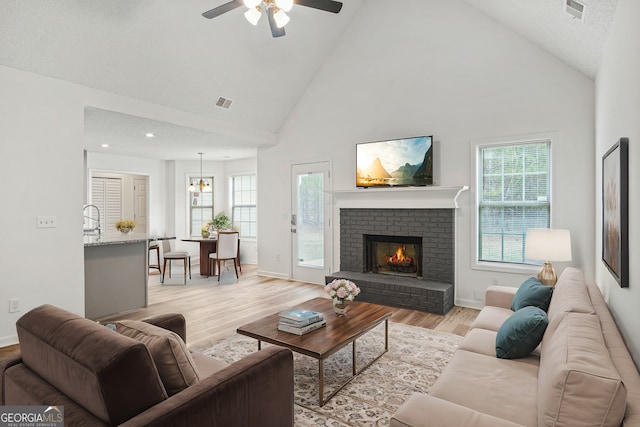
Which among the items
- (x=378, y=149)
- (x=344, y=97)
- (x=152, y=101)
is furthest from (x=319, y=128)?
(x=152, y=101)

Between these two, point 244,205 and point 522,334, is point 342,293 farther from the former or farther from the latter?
point 244,205

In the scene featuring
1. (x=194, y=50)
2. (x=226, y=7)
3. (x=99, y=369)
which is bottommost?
(x=99, y=369)

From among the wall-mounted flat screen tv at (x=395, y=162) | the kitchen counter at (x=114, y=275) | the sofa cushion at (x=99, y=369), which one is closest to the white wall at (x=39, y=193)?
the kitchen counter at (x=114, y=275)

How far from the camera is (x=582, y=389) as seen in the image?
3.95 ft

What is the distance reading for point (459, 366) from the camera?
2080mm

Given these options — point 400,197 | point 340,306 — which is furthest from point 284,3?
point 400,197

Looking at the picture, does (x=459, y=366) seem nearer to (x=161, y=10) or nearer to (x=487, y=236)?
(x=487, y=236)

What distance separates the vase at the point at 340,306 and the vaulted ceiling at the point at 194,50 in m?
2.72

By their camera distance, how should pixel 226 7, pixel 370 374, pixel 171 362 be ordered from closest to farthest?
pixel 171 362 < pixel 370 374 < pixel 226 7

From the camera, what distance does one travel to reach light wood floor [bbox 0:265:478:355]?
13.1 ft

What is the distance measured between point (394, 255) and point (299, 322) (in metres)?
2.98

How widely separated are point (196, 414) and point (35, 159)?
11.2 feet

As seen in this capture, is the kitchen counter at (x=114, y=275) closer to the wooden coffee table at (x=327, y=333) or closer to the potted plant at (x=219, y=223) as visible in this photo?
the wooden coffee table at (x=327, y=333)

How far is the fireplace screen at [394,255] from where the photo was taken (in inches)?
204
